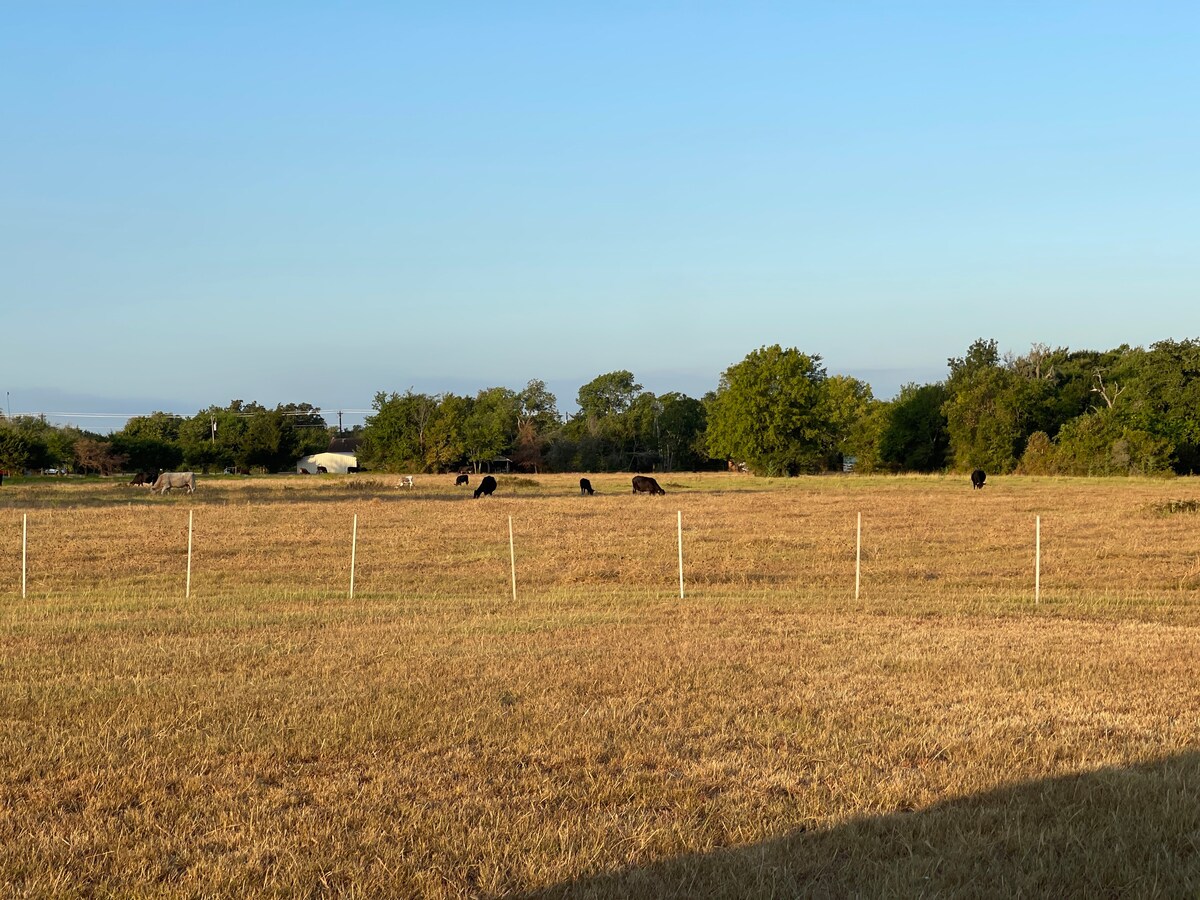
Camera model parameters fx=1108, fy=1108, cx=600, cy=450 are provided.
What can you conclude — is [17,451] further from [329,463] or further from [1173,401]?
[1173,401]

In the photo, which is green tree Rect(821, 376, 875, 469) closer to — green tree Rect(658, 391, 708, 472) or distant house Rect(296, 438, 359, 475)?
green tree Rect(658, 391, 708, 472)

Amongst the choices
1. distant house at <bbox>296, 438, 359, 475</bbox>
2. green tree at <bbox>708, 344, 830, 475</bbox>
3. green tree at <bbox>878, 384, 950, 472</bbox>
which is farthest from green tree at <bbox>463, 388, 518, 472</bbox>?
green tree at <bbox>878, 384, 950, 472</bbox>

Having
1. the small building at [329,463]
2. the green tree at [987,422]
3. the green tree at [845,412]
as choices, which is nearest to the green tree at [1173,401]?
the green tree at [987,422]

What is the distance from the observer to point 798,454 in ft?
297

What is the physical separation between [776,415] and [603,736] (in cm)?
8215

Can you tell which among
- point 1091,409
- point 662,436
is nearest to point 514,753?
point 1091,409

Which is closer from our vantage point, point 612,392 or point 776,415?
point 776,415

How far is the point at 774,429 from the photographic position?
89.7m

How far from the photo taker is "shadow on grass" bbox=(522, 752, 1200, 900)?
5977mm

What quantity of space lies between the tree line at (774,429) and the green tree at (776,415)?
126mm

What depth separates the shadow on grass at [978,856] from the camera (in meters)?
5.98

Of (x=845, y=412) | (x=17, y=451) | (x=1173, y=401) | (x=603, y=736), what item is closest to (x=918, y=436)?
(x=845, y=412)

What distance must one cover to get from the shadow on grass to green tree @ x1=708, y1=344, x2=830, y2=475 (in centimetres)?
8300

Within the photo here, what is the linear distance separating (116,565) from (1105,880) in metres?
23.7
